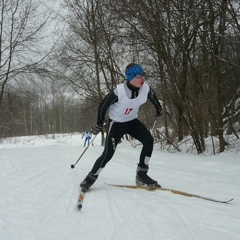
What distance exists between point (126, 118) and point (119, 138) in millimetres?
306

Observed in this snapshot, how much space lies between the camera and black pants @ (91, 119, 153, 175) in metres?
4.04

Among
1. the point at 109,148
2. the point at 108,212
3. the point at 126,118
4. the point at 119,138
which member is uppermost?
the point at 126,118

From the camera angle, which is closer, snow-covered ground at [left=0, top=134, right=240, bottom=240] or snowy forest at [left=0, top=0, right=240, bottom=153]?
snow-covered ground at [left=0, top=134, right=240, bottom=240]

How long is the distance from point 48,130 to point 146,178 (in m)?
74.0

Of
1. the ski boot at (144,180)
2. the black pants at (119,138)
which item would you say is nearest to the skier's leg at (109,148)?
the black pants at (119,138)

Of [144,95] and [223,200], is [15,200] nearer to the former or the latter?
[144,95]

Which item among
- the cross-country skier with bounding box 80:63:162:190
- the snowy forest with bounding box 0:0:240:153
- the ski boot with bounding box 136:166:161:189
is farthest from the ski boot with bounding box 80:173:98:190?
the snowy forest with bounding box 0:0:240:153

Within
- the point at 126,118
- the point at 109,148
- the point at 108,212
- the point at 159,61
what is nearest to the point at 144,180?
the point at 109,148

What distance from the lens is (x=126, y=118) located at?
4074 millimetres

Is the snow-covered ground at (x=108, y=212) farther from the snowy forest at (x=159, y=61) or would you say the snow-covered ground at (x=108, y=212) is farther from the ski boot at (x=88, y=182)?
the snowy forest at (x=159, y=61)

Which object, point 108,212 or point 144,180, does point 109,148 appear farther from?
point 108,212

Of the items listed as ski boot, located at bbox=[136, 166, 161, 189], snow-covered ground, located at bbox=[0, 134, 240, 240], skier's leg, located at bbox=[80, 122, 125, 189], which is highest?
skier's leg, located at bbox=[80, 122, 125, 189]

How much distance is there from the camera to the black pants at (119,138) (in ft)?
13.3

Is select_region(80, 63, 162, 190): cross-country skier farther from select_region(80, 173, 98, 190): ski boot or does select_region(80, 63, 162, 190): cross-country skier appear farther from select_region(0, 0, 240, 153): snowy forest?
select_region(0, 0, 240, 153): snowy forest
